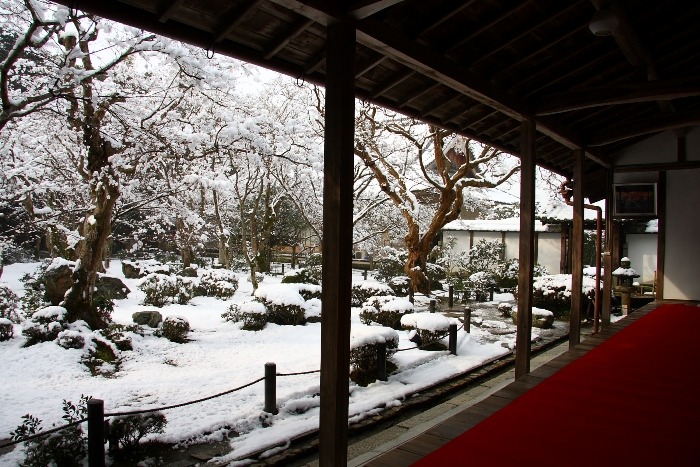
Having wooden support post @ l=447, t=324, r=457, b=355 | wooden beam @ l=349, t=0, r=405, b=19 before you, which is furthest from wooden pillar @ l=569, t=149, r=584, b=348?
wooden beam @ l=349, t=0, r=405, b=19

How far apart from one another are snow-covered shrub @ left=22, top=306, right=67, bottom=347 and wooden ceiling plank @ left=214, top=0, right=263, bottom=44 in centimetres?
804

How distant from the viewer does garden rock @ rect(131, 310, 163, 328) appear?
432 inches

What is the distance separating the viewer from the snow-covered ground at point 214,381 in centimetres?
584

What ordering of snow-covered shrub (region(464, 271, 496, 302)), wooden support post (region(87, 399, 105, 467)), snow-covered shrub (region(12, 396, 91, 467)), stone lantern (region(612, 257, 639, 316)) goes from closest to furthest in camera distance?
wooden support post (region(87, 399, 105, 467)), snow-covered shrub (region(12, 396, 91, 467)), stone lantern (region(612, 257, 639, 316)), snow-covered shrub (region(464, 271, 496, 302))

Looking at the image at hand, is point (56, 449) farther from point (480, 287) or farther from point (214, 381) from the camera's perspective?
point (480, 287)

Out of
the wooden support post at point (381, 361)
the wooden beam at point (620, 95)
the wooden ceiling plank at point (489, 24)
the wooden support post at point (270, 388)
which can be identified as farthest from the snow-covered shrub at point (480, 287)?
the wooden ceiling plank at point (489, 24)

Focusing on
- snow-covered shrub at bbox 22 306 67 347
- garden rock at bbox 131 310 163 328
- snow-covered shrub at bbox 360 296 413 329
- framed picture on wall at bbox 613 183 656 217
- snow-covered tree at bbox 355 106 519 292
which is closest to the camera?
snow-covered shrub at bbox 22 306 67 347

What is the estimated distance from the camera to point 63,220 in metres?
14.7

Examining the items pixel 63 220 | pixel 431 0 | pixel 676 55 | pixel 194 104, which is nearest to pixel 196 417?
pixel 431 0

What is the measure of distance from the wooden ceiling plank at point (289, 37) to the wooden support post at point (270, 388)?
424 cm

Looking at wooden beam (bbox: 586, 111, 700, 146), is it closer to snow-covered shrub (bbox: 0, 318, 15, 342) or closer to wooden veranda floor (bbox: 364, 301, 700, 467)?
wooden veranda floor (bbox: 364, 301, 700, 467)

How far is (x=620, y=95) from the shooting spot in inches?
201

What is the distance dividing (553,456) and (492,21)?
324 centimetres

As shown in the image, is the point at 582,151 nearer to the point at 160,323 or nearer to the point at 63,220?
the point at 160,323
